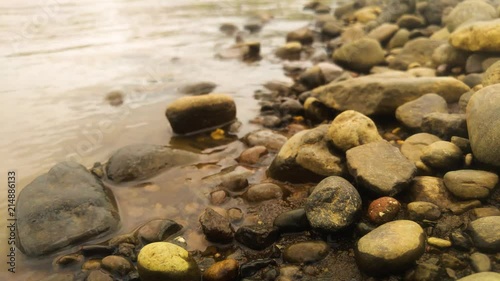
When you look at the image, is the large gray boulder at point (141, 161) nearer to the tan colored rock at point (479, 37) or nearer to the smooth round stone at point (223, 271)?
the smooth round stone at point (223, 271)

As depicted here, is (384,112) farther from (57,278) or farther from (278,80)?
(57,278)

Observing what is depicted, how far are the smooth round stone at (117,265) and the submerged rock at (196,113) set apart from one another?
2.44 meters

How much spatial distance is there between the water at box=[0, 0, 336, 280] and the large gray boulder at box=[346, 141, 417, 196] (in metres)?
1.57

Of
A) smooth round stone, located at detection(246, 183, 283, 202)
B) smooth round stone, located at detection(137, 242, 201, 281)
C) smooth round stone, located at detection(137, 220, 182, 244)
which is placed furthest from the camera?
smooth round stone, located at detection(246, 183, 283, 202)

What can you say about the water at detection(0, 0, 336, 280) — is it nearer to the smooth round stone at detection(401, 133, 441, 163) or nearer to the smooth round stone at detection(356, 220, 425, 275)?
the smooth round stone at detection(356, 220, 425, 275)

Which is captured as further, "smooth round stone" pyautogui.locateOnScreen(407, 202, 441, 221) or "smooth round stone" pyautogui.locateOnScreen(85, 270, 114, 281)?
"smooth round stone" pyautogui.locateOnScreen(407, 202, 441, 221)

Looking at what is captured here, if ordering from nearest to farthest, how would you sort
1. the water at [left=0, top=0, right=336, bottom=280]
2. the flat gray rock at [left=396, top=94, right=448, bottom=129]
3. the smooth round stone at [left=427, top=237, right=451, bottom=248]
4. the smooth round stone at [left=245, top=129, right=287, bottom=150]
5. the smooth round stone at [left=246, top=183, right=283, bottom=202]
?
the smooth round stone at [left=427, top=237, right=451, bottom=248]
the smooth round stone at [left=246, top=183, right=283, bottom=202]
the flat gray rock at [left=396, top=94, right=448, bottom=129]
the water at [left=0, top=0, right=336, bottom=280]
the smooth round stone at [left=245, top=129, right=287, bottom=150]

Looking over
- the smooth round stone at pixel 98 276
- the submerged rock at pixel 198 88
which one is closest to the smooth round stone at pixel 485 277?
the smooth round stone at pixel 98 276

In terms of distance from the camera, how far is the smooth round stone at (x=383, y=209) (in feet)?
9.14

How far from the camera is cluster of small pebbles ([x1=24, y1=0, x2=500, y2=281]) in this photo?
2463 mm

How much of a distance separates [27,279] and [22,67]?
643 cm

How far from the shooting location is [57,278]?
2621 mm

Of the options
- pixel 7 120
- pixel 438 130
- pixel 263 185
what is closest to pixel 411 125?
pixel 438 130

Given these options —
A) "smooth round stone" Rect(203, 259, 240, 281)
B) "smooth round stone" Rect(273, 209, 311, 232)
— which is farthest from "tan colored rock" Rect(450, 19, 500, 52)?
"smooth round stone" Rect(203, 259, 240, 281)
